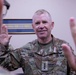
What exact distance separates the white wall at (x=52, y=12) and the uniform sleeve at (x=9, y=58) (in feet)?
3.29

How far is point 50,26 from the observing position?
178 cm

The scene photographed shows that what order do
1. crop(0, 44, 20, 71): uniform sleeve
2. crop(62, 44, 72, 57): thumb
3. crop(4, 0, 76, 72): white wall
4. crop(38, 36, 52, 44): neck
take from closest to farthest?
crop(62, 44, 72, 57): thumb < crop(0, 44, 20, 71): uniform sleeve < crop(38, 36, 52, 44): neck < crop(4, 0, 76, 72): white wall

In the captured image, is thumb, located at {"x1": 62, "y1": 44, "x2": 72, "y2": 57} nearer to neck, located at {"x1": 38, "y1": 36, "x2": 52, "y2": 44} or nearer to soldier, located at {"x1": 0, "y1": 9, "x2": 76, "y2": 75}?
soldier, located at {"x1": 0, "y1": 9, "x2": 76, "y2": 75}

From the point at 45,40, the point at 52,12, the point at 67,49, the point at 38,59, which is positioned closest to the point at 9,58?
the point at 38,59

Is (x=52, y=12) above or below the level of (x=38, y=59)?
above

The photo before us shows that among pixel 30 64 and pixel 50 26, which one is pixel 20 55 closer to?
pixel 30 64

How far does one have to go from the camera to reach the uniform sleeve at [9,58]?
1.60 m

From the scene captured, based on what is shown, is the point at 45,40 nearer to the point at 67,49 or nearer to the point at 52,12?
the point at 67,49

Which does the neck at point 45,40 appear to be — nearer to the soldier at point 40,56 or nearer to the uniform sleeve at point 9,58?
the soldier at point 40,56

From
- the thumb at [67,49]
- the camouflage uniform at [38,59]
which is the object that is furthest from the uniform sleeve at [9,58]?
the thumb at [67,49]

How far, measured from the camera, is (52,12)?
2729mm

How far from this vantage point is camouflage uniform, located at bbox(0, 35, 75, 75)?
1599mm

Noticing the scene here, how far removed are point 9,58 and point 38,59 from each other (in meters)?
0.26

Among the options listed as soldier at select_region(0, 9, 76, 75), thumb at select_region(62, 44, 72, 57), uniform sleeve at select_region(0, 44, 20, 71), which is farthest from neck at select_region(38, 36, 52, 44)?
thumb at select_region(62, 44, 72, 57)
